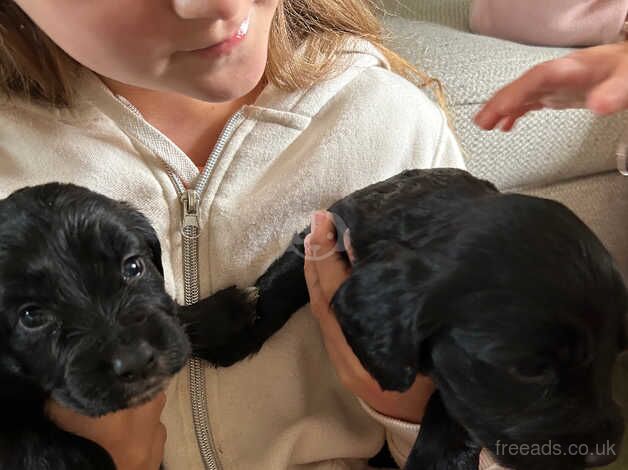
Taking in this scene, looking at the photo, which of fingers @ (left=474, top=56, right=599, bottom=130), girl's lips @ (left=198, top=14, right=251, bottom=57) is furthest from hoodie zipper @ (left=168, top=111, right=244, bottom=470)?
fingers @ (left=474, top=56, right=599, bottom=130)

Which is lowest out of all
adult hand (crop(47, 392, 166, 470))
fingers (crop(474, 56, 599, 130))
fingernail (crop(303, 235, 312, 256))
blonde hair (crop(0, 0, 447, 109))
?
adult hand (crop(47, 392, 166, 470))

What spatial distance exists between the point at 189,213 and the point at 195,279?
0.42 feet

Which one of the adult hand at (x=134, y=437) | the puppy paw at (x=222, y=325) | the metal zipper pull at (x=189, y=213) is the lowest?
the adult hand at (x=134, y=437)

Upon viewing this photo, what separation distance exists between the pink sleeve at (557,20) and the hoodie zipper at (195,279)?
3.57 ft

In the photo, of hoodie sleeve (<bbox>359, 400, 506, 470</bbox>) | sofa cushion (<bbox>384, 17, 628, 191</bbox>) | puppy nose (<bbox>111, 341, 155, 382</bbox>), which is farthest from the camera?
sofa cushion (<bbox>384, 17, 628, 191</bbox>)

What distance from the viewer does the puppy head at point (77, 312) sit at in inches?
37.2

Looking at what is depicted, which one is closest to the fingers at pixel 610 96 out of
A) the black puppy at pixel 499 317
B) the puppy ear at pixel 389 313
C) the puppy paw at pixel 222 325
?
the black puppy at pixel 499 317

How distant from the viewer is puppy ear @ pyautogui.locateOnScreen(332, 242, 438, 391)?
1.00 m

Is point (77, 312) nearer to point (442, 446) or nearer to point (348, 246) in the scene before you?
point (348, 246)

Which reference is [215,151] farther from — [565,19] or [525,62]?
[565,19]

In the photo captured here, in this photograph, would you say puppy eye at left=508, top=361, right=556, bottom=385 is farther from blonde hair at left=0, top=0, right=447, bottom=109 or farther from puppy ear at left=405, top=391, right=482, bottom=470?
blonde hair at left=0, top=0, right=447, bottom=109

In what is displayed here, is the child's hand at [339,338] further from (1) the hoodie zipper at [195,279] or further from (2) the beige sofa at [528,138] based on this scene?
(2) the beige sofa at [528,138]

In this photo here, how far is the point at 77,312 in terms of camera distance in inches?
38.0

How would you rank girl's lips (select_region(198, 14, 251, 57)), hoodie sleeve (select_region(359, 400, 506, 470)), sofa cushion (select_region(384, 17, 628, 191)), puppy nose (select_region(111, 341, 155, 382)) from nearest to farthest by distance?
puppy nose (select_region(111, 341, 155, 382)) < girl's lips (select_region(198, 14, 251, 57)) < hoodie sleeve (select_region(359, 400, 506, 470)) < sofa cushion (select_region(384, 17, 628, 191))
